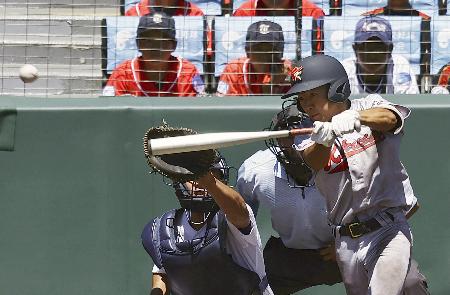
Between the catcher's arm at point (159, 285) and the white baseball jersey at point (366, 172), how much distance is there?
887 mm

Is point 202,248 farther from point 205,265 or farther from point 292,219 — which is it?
point 292,219

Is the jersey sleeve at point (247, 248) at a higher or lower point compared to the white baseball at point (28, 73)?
lower

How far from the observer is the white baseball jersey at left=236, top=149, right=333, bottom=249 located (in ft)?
17.9

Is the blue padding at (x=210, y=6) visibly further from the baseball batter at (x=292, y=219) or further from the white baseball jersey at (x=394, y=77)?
the baseball batter at (x=292, y=219)

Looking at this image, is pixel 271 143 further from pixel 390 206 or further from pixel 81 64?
pixel 81 64

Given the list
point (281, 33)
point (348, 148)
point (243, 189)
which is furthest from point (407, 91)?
point (348, 148)

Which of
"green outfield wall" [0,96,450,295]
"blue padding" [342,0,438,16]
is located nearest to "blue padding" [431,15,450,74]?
"blue padding" [342,0,438,16]

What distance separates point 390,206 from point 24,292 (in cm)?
240

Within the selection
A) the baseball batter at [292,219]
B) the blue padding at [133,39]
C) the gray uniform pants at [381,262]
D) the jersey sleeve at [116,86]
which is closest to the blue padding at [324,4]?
the blue padding at [133,39]

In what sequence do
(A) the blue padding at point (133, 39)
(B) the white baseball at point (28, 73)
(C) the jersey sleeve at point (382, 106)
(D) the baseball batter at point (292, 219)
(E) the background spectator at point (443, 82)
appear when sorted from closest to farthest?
(C) the jersey sleeve at point (382, 106) → (D) the baseball batter at point (292, 219) → (B) the white baseball at point (28, 73) → (E) the background spectator at point (443, 82) → (A) the blue padding at point (133, 39)

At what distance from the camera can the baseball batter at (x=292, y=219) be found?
544 cm

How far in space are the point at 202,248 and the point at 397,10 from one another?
2.80 meters

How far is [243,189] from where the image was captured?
5516 mm

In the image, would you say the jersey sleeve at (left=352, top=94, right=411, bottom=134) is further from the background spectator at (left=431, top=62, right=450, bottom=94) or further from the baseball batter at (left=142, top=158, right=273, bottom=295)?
the background spectator at (left=431, top=62, right=450, bottom=94)
